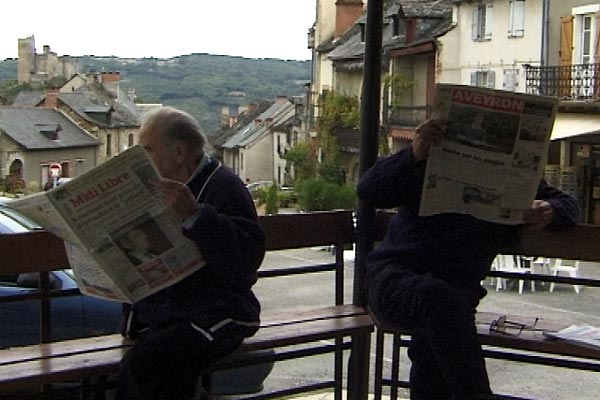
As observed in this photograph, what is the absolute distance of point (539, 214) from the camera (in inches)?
134

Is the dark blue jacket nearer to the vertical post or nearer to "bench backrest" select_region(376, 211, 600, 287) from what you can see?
"bench backrest" select_region(376, 211, 600, 287)

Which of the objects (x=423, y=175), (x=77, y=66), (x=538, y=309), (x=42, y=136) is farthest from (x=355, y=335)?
(x=538, y=309)

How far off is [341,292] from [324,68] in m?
27.1

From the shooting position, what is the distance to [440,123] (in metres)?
3.19

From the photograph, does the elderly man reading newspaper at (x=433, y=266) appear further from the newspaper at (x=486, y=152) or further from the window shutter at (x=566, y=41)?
Answer: the window shutter at (x=566, y=41)

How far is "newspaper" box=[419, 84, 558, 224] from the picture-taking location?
317cm

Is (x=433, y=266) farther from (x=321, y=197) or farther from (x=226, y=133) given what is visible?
(x=321, y=197)

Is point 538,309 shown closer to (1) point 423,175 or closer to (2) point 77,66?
(2) point 77,66

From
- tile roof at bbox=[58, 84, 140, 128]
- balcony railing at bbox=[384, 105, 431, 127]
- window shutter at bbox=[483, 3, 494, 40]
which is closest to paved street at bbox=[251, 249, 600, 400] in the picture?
tile roof at bbox=[58, 84, 140, 128]

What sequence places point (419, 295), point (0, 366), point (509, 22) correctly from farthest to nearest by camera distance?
point (509, 22) < point (419, 295) < point (0, 366)

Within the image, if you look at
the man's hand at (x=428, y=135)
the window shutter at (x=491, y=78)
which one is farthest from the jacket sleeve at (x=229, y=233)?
the window shutter at (x=491, y=78)

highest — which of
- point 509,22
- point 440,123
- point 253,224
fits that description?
point 509,22

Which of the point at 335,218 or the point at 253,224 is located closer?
the point at 253,224

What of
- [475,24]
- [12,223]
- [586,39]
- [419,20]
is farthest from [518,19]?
[12,223]
